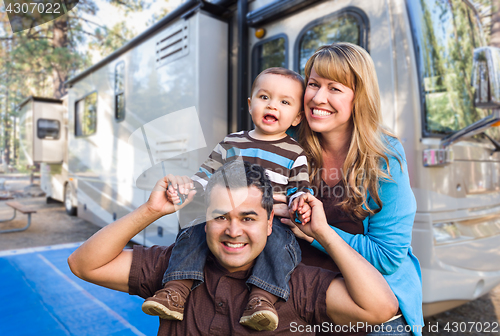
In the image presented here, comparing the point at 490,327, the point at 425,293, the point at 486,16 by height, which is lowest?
the point at 490,327

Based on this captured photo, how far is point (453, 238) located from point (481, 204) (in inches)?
20.0

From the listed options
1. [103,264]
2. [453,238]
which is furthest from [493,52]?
[103,264]

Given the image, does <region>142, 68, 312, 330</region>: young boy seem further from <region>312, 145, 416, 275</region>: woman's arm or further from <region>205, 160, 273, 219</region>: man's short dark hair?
<region>312, 145, 416, 275</region>: woman's arm

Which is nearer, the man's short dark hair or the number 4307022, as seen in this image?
the number 4307022

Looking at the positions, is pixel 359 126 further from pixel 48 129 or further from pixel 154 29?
pixel 48 129

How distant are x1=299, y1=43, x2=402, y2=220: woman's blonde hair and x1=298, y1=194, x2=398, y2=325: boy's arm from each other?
0.76ft

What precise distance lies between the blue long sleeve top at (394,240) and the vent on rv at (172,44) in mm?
2873

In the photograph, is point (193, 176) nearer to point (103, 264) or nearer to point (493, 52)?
point (103, 264)

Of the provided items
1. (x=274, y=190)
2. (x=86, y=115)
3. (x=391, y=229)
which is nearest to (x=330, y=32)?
(x=274, y=190)

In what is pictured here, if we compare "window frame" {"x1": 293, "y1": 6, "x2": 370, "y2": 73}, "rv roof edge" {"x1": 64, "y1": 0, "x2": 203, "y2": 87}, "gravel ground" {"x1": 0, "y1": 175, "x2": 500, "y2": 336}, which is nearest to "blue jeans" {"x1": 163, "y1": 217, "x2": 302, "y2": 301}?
"window frame" {"x1": 293, "y1": 6, "x2": 370, "y2": 73}

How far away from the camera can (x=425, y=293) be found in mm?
2434

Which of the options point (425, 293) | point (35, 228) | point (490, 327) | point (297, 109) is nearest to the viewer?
point (297, 109)

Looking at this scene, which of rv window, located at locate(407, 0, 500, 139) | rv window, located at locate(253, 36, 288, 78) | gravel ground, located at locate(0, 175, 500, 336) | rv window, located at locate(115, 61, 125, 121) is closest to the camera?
rv window, located at locate(407, 0, 500, 139)

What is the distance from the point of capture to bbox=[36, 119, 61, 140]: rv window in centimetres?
906
